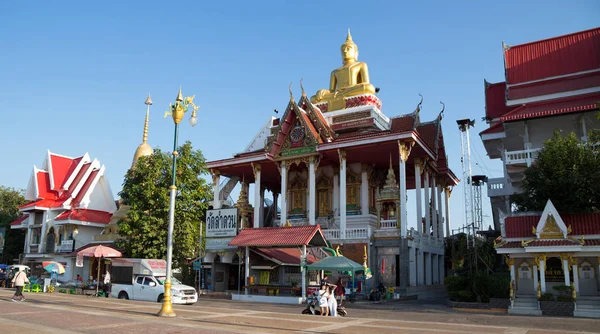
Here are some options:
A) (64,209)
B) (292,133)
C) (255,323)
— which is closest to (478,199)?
(292,133)

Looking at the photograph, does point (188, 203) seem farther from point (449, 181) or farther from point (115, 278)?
point (449, 181)

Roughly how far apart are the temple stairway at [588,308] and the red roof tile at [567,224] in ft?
8.32

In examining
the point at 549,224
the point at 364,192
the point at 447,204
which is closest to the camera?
the point at 549,224

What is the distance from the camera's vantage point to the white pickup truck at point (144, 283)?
2180 cm

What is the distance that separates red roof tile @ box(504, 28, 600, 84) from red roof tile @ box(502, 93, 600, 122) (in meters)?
2.03

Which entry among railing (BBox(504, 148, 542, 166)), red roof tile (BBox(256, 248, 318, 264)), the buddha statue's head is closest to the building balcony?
railing (BBox(504, 148, 542, 166))

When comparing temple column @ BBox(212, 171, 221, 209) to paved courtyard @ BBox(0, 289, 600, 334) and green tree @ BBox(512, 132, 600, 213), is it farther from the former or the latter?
green tree @ BBox(512, 132, 600, 213)

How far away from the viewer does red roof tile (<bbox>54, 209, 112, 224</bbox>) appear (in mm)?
40625

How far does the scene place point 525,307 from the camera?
61.1 feet

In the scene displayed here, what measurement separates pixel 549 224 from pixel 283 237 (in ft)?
39.7

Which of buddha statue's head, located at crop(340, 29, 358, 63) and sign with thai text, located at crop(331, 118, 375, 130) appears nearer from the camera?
sign with thai text, located at crop(331, 118, 375, 130)

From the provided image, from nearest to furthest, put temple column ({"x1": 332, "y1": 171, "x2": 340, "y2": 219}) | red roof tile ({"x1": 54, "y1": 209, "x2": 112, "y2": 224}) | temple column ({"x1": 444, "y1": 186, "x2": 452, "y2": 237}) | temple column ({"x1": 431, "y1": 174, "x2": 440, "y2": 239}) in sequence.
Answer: temple column ({"x1": 431, "y1": 174, "x2": 440, "y2": 239}) < temple column ({"x1": 332, "y1": 171, "x2": 340, "y2": 219}) < temple column ({"x1": 444, "y1": 186, "x2": 452, "y2": 237}) < red roof tile ({"x1": 54, "y1": 209, "x2": 112, "y2": 224})

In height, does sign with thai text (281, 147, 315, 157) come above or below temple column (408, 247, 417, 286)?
above

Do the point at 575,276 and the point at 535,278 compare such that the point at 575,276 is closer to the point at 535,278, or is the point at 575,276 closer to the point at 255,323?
the point at 535,278
